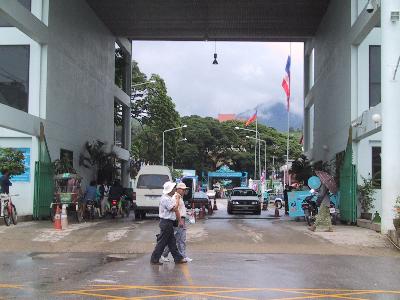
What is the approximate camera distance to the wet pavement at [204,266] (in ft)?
28.8

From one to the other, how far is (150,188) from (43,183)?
4519 millimetres

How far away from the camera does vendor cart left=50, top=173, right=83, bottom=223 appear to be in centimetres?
2206

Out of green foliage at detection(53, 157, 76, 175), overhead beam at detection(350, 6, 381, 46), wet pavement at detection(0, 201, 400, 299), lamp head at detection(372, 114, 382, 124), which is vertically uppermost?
overhead beam at detection(350, 6, 381, 46)

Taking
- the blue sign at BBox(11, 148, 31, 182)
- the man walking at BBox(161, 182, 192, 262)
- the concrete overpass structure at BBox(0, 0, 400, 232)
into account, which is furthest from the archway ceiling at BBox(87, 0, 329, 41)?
the man walking at BBox(161, 182, 192, 262)

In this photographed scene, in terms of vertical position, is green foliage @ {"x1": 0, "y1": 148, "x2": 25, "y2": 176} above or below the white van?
above

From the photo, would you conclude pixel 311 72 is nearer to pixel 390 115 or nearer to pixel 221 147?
pixel 390 115

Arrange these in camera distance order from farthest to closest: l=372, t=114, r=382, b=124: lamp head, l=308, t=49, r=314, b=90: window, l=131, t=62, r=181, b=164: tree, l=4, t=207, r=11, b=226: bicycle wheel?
1. l=131, t=62, r=181, b=164: tree
2. l=308, t=49, r=314, b=90: window
3. l=4, t=207, r=11, b=226: bicycle wheel
4. l=372, t=114, r=382, b=124: lamp head

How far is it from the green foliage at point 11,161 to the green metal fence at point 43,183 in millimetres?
1181

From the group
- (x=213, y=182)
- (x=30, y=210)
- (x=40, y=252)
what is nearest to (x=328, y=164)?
(x=30, y=210)

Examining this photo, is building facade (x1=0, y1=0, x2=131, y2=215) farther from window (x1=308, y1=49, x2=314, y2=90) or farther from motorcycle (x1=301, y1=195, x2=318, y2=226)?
window (x1=308, y1=49, x2=314, y2=90)

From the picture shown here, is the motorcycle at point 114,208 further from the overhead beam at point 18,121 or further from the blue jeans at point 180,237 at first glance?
the blue jeans at point 180,237

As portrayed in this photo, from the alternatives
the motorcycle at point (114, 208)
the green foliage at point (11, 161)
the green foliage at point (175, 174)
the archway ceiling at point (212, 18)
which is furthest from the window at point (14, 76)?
the archway ceiling at point (212, 18)

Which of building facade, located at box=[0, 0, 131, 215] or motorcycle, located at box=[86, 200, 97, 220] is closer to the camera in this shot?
building facade, located at box=[0, 0, 131, 215]

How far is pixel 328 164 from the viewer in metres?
30.1
